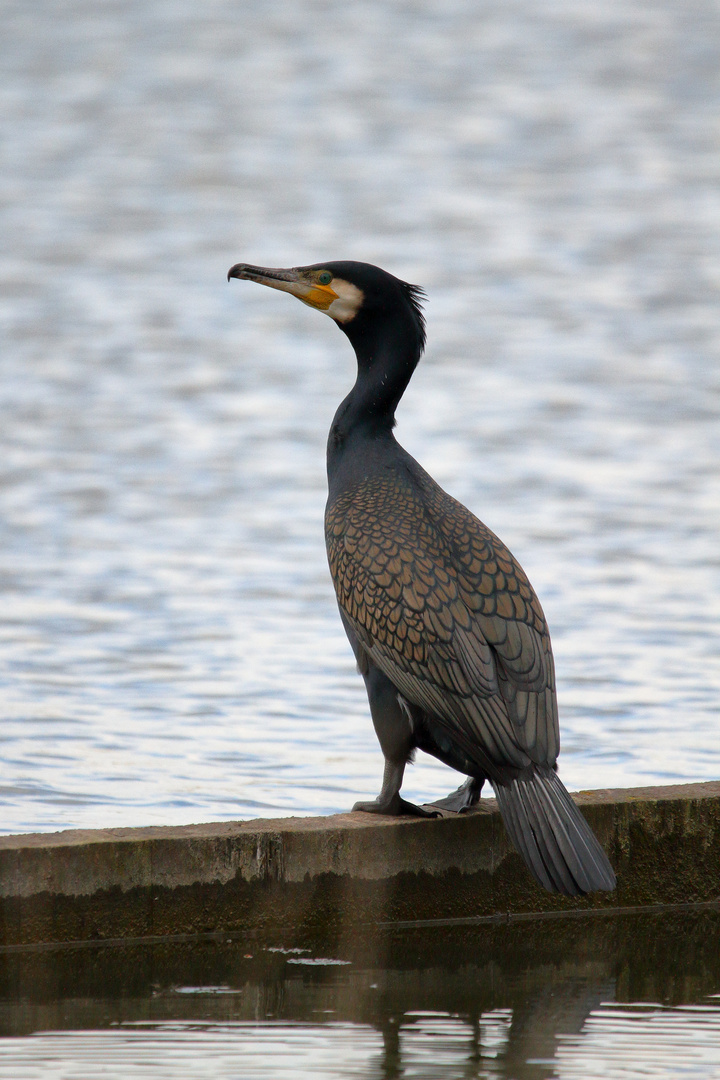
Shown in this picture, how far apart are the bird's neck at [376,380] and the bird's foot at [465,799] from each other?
114cm

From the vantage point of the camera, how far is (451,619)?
4984 millimetres

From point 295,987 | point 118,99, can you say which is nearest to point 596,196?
point 118,99

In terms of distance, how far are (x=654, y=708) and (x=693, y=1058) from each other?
3908 millimetres

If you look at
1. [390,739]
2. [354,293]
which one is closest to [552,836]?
[390,739]

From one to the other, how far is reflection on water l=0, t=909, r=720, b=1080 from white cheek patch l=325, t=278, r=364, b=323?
1.92 meters

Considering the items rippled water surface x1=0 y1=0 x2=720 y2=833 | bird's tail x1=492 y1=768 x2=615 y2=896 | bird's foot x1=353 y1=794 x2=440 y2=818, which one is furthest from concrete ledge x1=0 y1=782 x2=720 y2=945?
rippled water surface x1=0 y1=0 x2=720 y2=833

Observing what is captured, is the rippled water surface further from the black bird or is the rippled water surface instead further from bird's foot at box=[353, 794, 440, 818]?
bird's foot at box=[353, 794, 440, 818]

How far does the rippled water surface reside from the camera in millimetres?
7590

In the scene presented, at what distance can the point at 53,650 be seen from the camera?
339 inches

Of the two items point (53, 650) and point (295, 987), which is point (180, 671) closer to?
point (53, 650)

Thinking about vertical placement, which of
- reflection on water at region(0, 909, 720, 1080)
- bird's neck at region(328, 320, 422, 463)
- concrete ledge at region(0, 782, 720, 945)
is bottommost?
reflection on water at region(0, 909, 720, 1080)

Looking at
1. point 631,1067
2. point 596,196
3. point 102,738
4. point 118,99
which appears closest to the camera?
point 631,1067

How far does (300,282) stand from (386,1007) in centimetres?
239

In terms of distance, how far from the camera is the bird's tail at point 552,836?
4605mm
